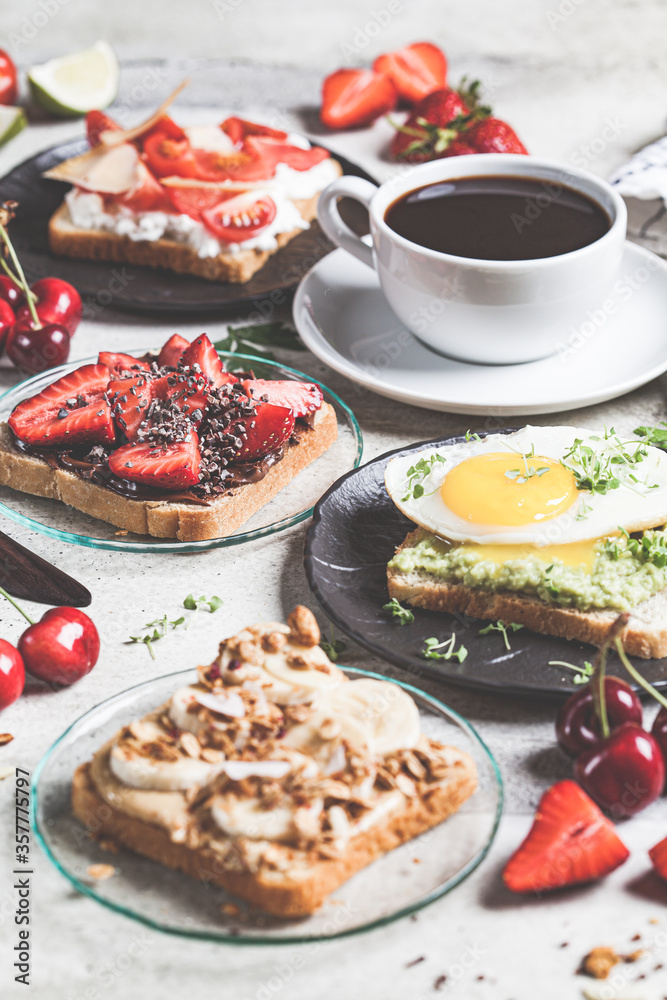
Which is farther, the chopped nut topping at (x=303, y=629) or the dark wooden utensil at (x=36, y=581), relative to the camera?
the dark wooden utensil at (x=36, y=581)

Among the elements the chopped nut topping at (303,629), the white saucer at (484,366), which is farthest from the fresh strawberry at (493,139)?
the chopped nut topping at (303,629)

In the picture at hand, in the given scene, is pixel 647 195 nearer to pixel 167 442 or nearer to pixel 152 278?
pixel 152 278

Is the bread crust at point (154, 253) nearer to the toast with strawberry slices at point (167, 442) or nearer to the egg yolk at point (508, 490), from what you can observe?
the toast with strawberry slices at point (167, 442)

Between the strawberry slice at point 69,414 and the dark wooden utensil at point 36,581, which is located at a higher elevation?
the strawberry slice at point 69,414

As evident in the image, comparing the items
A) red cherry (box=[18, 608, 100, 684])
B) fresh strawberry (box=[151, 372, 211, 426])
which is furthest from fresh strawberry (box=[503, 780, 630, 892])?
fresh strawberry (box=[151, 372, 211, 426])

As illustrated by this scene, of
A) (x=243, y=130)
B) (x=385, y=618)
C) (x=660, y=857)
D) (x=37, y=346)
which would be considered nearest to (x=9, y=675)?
(x=385, y=618)

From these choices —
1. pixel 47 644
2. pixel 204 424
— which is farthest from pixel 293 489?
pixel 47 644
